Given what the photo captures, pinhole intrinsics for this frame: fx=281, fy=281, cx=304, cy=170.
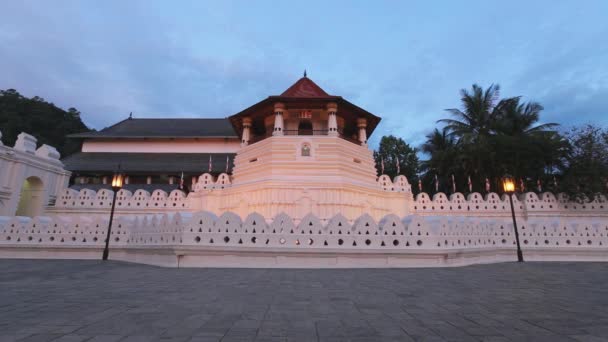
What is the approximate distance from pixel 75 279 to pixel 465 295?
7.18 metres

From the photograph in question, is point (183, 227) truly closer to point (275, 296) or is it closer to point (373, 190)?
point (275, 296)

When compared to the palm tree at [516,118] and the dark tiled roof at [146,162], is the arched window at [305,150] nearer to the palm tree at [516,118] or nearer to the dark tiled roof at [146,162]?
the dark tiled roof at [146,162]

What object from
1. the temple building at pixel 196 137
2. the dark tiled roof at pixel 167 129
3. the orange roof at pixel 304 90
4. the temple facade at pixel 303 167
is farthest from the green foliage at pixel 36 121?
the orange roof at pixel 304 90

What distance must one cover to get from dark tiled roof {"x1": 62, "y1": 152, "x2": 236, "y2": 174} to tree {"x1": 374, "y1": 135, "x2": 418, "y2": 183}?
19.3m

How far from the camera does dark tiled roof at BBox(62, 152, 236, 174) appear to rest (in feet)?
82.8

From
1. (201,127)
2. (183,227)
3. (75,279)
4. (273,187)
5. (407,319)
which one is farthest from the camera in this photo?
(201,127)

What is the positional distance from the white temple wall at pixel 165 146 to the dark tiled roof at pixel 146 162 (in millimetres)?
997

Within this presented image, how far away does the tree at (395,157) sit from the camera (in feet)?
115

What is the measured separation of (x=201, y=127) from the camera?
1352 inches

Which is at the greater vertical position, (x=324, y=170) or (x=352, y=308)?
(x=324, y=170)

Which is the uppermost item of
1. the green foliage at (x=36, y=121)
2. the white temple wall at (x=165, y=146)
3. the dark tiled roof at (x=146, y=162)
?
the green foliage at (x=36, y=121)

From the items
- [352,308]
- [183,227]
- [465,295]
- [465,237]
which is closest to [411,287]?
[465,295]

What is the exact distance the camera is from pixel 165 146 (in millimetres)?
30406

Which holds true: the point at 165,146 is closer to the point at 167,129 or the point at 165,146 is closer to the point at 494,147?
the point at 167,129
